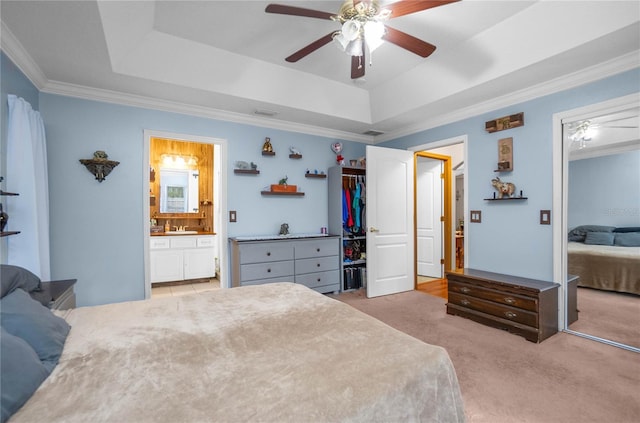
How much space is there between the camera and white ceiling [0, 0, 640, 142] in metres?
2.19

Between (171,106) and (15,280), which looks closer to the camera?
(15,280)

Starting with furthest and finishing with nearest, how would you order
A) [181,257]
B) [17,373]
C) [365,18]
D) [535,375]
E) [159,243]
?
[181,257] < [159,243] < [535,375] < [365,18] < [17,373]

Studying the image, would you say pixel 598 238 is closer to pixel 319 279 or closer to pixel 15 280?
pixel 319 279

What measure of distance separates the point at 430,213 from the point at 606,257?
7.73 feet

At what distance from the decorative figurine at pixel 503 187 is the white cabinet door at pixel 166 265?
4.60 metres

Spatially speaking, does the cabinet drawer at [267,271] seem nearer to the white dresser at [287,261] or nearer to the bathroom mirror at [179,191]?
the white dresser at [287,261]

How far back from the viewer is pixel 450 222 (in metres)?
5.27

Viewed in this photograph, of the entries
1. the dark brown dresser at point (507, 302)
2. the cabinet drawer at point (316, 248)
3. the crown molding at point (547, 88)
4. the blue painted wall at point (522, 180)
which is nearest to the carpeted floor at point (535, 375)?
the dark brown dresser at point (507, 302)

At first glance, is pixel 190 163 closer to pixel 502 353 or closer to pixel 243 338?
pixel 243 338

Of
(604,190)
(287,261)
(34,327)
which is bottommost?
(287,261)

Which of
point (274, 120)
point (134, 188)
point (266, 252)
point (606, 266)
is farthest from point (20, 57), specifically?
point (606, 266)

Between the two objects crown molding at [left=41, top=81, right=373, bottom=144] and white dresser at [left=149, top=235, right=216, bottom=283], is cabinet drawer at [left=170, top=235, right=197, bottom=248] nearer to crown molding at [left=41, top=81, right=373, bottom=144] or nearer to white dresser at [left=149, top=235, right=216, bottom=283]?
white dresser at [left=149, top=235, right=216, bottom=283]

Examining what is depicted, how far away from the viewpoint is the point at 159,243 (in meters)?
4.71

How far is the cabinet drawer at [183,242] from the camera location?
4816mm
